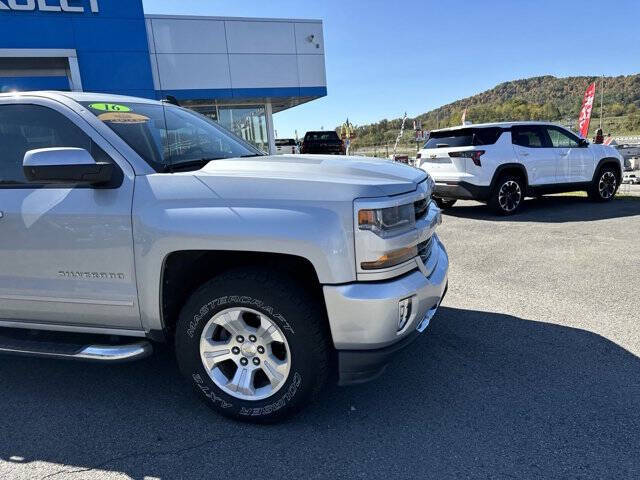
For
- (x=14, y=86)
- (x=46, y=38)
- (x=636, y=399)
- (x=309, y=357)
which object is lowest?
(x=636, y=399)

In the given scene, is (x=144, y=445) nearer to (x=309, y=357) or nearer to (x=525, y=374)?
(x=309, y=357)

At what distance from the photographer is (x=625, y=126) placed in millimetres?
49719

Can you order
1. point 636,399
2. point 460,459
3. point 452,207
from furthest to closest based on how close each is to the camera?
1. point 452,207
2. point 636,399
3. point 460,459

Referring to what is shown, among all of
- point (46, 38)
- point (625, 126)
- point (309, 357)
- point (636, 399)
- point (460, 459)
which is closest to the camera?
point (460, 459)

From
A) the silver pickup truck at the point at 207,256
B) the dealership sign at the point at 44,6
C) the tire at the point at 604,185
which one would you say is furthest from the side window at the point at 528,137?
the dealership sign at the point at 44,6

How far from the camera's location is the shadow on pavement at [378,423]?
2291mm

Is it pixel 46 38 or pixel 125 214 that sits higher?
pixel 46 38

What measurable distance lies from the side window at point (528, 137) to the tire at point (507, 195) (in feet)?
2.43

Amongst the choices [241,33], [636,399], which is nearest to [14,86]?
[241,33]

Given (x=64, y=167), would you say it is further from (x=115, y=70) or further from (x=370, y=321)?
(x=115, y=70)

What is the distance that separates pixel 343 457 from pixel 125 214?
1.79 m

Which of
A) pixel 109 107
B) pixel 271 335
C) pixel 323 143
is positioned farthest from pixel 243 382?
pixel 323 143

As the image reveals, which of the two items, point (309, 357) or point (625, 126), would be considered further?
point (625, 126)

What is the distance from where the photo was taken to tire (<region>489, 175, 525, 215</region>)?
878 cm
